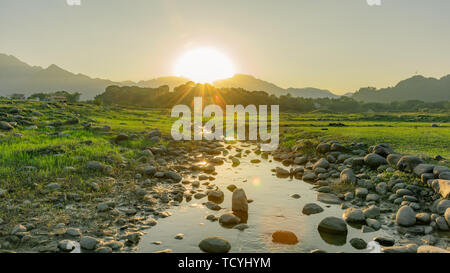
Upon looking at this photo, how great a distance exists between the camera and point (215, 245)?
6816 millimetres

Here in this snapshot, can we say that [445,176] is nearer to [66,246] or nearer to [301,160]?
[301,160]

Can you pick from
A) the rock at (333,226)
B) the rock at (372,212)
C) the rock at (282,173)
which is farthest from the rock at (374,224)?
the rock at (282,173)

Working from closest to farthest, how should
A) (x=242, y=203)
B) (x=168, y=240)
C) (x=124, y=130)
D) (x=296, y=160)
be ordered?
(x=168, y=240)
(x=242, y=203)
(x=296, y=160)
(x=124, y=130)

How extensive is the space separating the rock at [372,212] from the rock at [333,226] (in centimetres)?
142

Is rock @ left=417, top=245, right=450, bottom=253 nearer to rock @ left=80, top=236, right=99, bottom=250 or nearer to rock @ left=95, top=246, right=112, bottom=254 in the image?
rock @ left=95, top=246, right=112, bottom=254

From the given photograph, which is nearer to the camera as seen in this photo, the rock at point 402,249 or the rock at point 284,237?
the rock at point 402,249

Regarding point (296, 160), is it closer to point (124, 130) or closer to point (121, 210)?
point (121, 210)

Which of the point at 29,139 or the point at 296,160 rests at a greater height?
the point at 29,139

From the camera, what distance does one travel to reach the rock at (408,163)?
37.3 feet

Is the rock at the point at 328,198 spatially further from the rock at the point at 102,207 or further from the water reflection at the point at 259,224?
the rock at the point at 102,207

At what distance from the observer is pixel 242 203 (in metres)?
9.47

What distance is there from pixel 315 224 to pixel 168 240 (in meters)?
4.46
